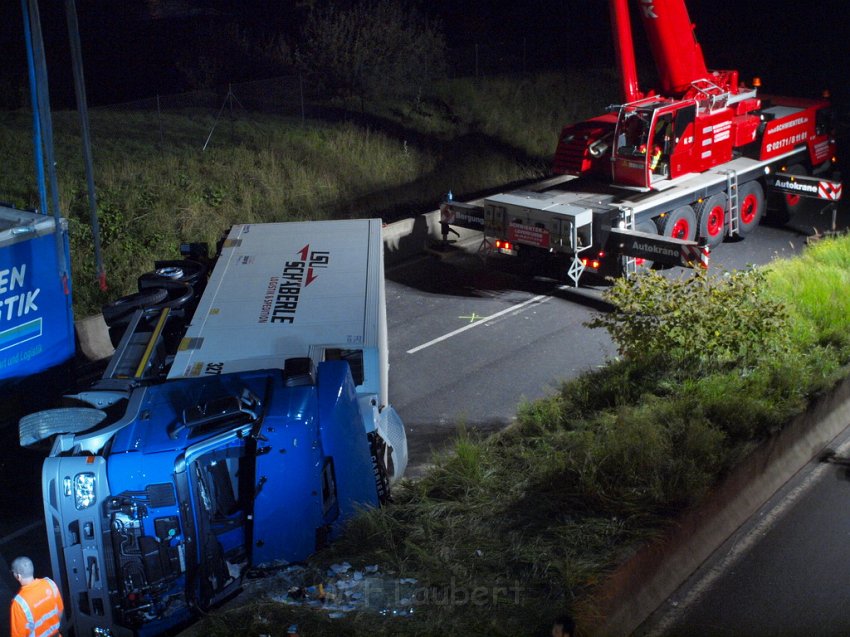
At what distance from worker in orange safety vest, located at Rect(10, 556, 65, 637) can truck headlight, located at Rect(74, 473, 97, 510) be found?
469 millimetres

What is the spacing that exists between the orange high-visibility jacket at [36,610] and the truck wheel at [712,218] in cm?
1249

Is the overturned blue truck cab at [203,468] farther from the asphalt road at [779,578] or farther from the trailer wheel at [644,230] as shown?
the trailer wheel at [644,230]

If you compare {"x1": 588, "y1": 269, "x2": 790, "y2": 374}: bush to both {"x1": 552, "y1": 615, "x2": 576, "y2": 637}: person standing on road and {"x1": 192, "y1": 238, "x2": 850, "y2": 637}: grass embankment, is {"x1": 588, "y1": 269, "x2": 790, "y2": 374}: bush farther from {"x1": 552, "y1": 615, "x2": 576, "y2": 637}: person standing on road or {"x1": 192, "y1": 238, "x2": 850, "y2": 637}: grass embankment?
{"x1": 552, "y1": 615, "x2": 576, "y2": 637}: person standing on road

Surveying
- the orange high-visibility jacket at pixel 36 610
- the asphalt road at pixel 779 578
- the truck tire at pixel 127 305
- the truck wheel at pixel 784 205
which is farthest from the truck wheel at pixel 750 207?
the orange high-visibility jacket at pixel 36 610

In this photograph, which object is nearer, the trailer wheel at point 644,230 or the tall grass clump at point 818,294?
the tall grass clump at point 818,294

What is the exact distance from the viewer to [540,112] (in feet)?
82.1

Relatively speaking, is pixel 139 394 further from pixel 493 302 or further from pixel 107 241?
pixel 107 241

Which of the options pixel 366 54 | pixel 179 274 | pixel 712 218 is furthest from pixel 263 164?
pixel 179 274

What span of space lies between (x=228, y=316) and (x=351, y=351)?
4.85ft

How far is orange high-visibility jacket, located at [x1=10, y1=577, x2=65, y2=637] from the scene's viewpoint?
5895 millimetres

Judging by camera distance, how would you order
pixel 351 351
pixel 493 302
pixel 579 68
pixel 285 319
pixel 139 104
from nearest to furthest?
pixel 351 351 → pixel 285 319 → pixel 493 302 → pixel 139 104 → pixel 579 68

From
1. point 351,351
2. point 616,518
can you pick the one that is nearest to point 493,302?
point 351,351

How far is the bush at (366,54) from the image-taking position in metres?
24.5

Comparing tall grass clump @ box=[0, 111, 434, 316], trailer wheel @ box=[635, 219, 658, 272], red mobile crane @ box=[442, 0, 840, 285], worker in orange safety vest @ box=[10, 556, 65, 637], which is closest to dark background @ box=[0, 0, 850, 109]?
tall grass clump @ box=[0, 111, 434, 316]
